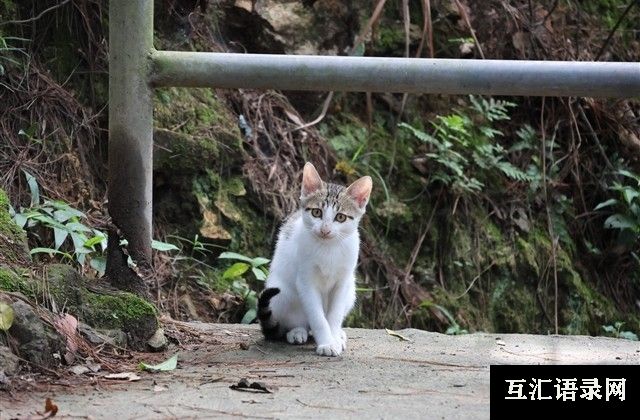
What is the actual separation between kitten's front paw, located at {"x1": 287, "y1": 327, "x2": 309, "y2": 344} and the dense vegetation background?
966mm

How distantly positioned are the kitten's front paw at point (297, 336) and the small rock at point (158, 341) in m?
0.60

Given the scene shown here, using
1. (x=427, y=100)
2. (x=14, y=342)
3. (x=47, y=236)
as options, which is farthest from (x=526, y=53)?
(x=14, y=342)

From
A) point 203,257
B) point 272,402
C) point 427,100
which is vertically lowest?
point 272,402

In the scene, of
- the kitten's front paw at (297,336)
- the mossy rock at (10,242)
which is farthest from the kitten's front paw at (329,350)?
the mossy rock at (10,242)

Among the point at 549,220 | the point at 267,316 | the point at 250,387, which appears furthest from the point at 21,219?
the point at 549,220

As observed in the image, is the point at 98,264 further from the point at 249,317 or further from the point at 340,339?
the point at 340,339

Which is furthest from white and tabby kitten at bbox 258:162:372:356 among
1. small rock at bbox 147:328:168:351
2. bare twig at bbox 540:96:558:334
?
bare twig at bbox 540:96:558:334

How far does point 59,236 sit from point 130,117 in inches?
35.2

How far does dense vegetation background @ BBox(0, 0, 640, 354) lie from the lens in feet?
16.2

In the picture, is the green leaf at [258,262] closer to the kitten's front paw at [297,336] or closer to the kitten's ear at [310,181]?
the kitten's ear at [310,181]

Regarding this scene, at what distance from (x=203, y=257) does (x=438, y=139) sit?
2163 mm

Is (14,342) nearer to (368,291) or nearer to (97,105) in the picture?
(97,105)

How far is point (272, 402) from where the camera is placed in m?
2.68

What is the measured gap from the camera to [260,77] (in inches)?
141
